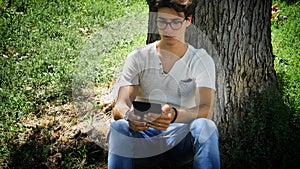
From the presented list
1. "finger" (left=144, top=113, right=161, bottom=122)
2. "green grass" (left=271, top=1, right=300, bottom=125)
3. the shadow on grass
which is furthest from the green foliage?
the shadow on grass

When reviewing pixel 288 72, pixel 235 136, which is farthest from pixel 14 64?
pixel 288 72

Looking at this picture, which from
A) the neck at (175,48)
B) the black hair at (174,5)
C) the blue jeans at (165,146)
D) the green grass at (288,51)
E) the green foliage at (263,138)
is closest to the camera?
the blue jeans at (165,146)

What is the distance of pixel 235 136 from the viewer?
11.3ft

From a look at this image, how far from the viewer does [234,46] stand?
3.39 meters

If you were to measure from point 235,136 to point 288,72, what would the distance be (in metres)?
1.37

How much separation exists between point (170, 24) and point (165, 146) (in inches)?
34.2

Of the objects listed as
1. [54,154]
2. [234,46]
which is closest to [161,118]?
[234,46]

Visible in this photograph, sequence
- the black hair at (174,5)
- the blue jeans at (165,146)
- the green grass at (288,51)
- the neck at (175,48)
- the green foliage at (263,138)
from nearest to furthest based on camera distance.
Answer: the blue jeans at (165,146) → the black hair at (174,5) → the neck at (175,48) → the green foliage at (263,138) → the green grass at (288,51)

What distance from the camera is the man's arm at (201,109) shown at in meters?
2.76

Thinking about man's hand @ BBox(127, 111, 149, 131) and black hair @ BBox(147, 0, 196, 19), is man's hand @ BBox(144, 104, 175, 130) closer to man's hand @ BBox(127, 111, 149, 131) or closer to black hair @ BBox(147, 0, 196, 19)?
man's hand @ BBox(127, 111, 149, 131)

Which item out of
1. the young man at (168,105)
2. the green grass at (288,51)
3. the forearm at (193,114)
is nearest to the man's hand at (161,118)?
the young man at (168,105)

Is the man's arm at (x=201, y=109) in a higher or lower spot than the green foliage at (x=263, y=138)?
higher

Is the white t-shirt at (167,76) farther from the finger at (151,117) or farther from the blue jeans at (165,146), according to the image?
the finger at (151,117)

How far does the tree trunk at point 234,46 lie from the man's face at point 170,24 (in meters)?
0.50
